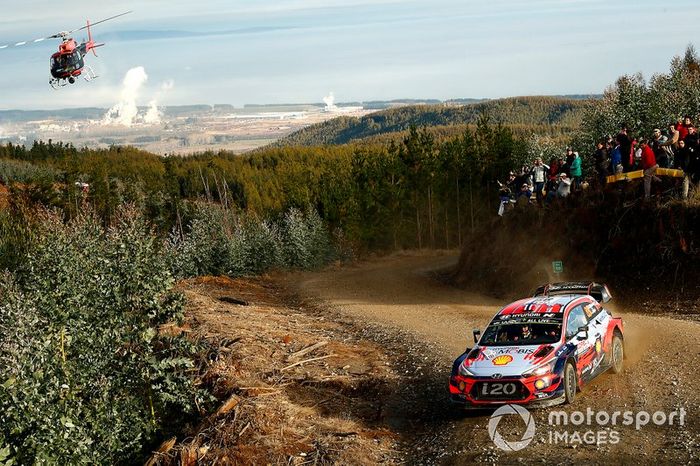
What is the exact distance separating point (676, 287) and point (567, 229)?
19.5 feet

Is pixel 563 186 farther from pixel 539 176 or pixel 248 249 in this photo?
pixel 248 249

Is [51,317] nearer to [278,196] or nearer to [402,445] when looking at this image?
[402,445]

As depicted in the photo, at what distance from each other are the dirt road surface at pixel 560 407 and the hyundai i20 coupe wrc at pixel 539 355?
424 millimetres

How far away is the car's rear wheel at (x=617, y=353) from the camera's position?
16359 millimetres

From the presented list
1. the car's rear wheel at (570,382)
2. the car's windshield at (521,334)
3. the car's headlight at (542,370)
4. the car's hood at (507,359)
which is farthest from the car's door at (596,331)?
the car's headlight at (542,370)

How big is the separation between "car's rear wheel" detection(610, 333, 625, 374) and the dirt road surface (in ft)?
0.59

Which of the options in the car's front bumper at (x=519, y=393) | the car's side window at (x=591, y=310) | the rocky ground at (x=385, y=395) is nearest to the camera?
the rocky ground at (x=385, y=395)

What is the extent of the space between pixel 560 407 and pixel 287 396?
639cm

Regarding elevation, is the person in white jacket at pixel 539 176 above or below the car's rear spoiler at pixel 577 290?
above

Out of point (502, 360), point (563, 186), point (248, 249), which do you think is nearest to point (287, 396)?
point (502, 360)

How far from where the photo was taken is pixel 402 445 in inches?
576

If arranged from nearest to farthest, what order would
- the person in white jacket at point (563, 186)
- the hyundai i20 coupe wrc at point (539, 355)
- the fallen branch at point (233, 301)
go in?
the hyundai i20 coupe wrc at point (539, 355)
the person in white jacket at point (563, 186)
the fallen branch at point (233, 301)

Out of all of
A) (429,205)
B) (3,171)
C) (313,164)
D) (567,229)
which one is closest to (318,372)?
(567,229)

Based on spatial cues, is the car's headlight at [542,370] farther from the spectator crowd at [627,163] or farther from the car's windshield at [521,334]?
the spectator crowd at [627,163]
